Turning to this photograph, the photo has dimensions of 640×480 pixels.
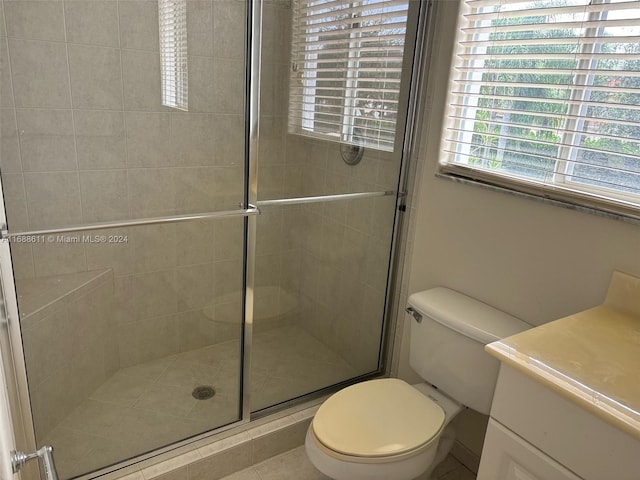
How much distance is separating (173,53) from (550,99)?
140 cm

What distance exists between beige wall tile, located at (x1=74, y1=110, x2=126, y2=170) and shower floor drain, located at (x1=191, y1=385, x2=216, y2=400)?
101 centimetres

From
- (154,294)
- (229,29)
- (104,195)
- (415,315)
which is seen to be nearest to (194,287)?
(154,294)

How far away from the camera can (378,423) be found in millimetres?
1566

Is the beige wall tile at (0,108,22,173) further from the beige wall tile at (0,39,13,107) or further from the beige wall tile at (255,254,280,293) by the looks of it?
the beige wall tile at (255,254,280,293)

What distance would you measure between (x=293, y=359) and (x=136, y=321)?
0.72 m

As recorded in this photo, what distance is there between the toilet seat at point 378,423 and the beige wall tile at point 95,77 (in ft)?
4.61

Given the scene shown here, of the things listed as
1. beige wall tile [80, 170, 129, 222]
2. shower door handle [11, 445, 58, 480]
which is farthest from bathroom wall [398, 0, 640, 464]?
shower door handle [11, 445, 58, 480]

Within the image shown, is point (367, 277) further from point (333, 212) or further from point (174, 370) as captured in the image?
point (174, 370)

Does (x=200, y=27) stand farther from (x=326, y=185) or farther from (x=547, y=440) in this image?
(x=547, y=440)

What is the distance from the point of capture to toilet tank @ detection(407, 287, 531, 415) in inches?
63.0

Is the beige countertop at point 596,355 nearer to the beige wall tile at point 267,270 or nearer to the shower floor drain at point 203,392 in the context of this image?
the beige wall tile at point 267,270

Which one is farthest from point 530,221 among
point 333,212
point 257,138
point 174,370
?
point 174,370

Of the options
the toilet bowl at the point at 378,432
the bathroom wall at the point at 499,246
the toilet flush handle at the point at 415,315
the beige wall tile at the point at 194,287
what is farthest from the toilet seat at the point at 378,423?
the beige wall tile at the point at 194,287

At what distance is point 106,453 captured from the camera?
176cm
